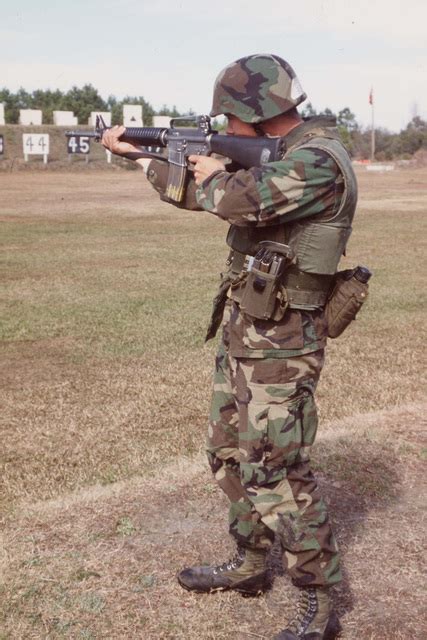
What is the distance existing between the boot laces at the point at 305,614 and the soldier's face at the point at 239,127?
1733 mm

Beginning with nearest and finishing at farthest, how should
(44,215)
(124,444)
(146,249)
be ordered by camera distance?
1. (124,444)
2. (146,249)
3. (44,215)

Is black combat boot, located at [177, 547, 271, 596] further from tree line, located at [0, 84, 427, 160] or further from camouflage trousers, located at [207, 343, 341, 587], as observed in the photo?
tree line, located at [0, 84, 427, 160]

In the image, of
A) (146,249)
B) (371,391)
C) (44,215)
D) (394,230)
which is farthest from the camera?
(44,215)

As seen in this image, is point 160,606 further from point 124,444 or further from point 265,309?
point 124,444

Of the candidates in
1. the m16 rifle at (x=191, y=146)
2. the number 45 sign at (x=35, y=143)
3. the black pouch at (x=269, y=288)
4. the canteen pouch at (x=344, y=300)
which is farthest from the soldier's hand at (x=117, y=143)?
the number 45 sign at (x=35, y=143)

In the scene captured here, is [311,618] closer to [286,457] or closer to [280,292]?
[286,457]

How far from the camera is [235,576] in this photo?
3.51 m

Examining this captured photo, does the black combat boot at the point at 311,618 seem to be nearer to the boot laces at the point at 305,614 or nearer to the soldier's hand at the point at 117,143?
the boot laces at the point at 305,614

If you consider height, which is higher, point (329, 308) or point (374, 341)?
point (329, 308)

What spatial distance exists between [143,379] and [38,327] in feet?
8.01

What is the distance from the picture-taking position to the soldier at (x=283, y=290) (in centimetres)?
Answer: 288

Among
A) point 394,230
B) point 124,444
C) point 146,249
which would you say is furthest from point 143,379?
point 394,230

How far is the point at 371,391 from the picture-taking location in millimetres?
7172

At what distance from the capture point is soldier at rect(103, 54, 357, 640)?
2883mm
